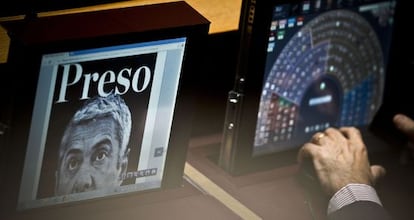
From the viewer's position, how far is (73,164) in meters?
1.51

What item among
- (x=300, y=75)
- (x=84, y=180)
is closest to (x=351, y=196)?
(x=300, y=75)

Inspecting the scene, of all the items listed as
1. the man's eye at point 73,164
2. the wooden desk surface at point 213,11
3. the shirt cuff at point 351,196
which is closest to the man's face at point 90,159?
the man's eye at point 73,164

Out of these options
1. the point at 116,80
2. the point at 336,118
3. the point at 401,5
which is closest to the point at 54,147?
the point at 116,80

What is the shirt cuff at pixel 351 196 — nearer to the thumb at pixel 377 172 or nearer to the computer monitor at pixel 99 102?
the thumb at pixel 377 172

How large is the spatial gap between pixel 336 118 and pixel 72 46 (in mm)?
808

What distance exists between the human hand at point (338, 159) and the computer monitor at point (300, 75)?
→ 0.13 ft

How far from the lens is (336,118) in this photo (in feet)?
6.50

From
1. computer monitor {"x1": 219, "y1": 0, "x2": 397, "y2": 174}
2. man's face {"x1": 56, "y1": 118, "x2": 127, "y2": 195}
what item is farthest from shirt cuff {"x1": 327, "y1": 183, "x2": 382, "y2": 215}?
man's face {"x1": 56, "y1": 118, "x2": 127, "y2": 195}

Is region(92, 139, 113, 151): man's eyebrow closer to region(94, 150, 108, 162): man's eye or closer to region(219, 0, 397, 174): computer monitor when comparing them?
region(94, 150, 108, 162): man's eye

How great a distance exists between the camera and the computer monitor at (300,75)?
1730 millimetres

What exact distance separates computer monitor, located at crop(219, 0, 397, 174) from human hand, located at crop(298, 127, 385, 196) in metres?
0.04

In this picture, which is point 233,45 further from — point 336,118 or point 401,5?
point 401,5

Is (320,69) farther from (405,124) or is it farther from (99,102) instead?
(99,102)

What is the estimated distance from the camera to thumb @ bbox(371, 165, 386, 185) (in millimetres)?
1936
